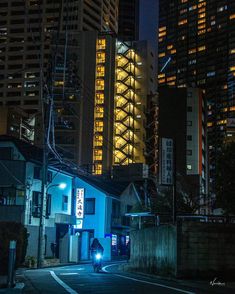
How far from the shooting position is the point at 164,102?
102125mm

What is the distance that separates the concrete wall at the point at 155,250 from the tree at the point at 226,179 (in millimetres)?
2644

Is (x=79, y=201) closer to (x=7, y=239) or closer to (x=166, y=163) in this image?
(x=166, y=163)

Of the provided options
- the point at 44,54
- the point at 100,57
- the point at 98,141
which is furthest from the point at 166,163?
the point at 44,54

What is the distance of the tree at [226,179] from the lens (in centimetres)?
2148

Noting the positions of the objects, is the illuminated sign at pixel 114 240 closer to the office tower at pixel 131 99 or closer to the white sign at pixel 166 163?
the white sign at pixel 166 163

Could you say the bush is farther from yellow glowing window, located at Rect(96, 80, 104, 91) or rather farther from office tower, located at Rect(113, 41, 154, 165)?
yellow glowing window, located at Rect(96, 80, 104, 91)

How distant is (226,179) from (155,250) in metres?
4.75

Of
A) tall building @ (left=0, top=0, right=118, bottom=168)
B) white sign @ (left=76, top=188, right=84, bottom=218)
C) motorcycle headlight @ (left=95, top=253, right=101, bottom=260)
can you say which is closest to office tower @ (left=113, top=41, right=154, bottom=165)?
tall building @ (left=0, top=0, right=118, bottom=168)

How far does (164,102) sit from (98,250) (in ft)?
254

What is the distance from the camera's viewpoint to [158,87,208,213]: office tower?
96.0 metres

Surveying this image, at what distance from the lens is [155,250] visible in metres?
23.5

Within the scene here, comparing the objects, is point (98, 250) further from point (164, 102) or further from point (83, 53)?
point (83, 53)

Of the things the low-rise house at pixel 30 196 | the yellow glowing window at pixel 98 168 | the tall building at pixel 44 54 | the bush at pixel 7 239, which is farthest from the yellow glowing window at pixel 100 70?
the bush at pixel 7 239

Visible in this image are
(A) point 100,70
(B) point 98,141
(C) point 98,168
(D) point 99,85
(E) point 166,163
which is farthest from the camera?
(A) point 100,70
